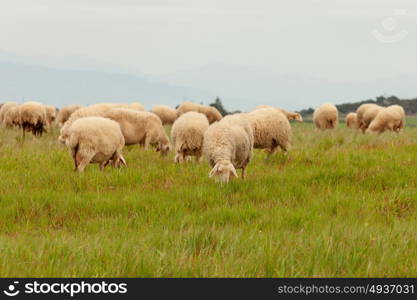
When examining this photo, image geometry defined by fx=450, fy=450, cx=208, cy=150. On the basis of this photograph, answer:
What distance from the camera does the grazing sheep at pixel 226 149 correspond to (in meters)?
7.28

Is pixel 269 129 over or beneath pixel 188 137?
over

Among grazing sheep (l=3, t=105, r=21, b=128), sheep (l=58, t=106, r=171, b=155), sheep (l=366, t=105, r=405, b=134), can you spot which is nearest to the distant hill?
sheep (l=366, t=105, r=405, b=134)

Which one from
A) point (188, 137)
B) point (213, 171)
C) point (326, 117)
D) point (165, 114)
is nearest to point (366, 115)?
point (326, 117)

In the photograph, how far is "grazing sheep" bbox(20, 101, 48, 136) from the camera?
19.4 meters

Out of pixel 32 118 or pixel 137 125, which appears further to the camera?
pixel 32 118

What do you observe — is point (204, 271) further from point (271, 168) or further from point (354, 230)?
point (271, 168)

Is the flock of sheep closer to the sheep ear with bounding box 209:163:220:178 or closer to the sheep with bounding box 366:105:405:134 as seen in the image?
the sheep ear with bounding box 209:163:220:178

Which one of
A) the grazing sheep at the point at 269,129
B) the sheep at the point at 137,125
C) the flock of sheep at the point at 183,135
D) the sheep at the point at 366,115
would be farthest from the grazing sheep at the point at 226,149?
the sheep at the point at 366,115

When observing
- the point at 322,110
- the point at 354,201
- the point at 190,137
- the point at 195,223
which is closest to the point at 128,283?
the point at 195,223

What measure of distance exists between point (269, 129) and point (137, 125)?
3.50 m

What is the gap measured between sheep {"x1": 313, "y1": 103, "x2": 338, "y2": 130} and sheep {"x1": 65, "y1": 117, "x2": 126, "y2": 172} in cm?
2247

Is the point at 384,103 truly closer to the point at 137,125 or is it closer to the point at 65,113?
the point at 65,113

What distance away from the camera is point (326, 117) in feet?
96.3

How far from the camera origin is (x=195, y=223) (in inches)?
205
